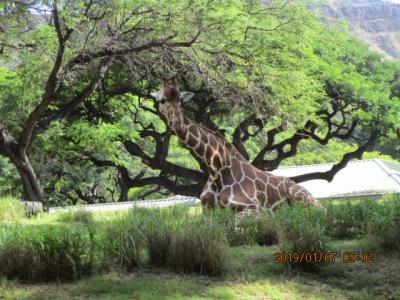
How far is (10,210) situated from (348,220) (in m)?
7.03

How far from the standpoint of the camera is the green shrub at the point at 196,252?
6986mm

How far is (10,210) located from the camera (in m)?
12.2

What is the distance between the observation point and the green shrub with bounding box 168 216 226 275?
699 centimetres

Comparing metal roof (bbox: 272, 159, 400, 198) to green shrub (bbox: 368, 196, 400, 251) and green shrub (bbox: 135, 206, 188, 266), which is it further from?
green shrub (bbox: 135, 206, 188, 266)

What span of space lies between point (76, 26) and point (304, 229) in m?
7.54

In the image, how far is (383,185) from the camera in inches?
934

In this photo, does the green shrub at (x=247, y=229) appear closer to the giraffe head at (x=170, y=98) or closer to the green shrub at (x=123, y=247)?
the green shrub at (x=123, y=247)

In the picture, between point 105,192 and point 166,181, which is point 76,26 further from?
point 105,192

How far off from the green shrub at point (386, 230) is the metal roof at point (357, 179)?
14.7 metres

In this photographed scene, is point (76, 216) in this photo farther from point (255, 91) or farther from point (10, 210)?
point (255, 91)

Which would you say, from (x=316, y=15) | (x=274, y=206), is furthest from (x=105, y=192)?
(x=274, y=206)

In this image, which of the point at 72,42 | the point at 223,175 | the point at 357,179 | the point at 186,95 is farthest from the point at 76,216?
the point at 357,179

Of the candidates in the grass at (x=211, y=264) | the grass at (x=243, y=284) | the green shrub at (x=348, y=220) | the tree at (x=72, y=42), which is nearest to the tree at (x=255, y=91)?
the tree at (x=72, y=42)
